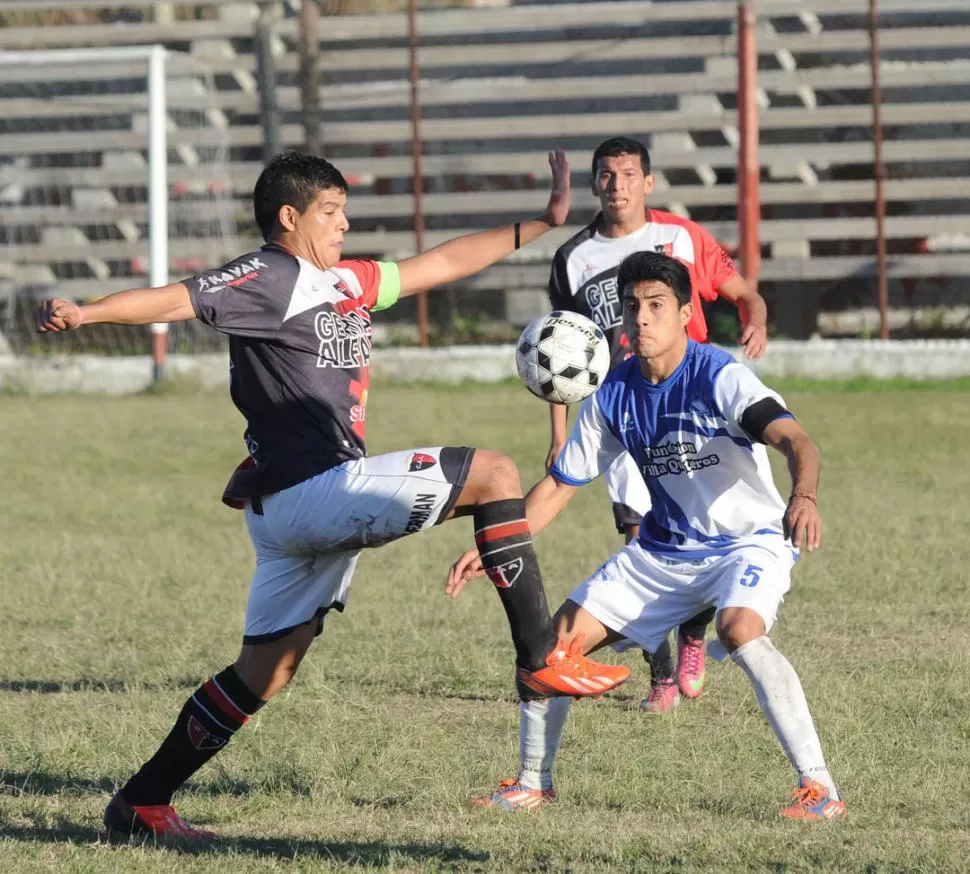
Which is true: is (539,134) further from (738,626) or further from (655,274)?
(738,626)

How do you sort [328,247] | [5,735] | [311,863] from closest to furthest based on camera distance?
[311,863] < [328,247] < [5,735]

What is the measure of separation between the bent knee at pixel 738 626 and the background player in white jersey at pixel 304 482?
39 cm

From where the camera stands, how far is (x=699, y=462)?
5.75 meters

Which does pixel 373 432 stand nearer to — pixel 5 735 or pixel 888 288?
pixel 888 288

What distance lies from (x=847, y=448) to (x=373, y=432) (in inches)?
168

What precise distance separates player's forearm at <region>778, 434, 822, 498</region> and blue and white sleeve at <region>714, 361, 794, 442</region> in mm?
115

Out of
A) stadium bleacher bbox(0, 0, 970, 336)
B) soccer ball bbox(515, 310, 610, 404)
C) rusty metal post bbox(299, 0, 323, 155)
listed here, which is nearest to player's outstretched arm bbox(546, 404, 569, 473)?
soccer ball bbox(515, 310, 610, 404)

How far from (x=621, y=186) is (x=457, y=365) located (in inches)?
492

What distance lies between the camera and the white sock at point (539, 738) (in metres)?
5.42

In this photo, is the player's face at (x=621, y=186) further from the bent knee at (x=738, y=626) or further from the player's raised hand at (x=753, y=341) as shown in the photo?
the bent knee at (x=738, y=626)

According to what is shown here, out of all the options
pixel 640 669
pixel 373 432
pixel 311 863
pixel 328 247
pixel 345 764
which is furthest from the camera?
pixel 373 432

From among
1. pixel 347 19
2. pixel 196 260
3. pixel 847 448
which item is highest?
pixel 347 19

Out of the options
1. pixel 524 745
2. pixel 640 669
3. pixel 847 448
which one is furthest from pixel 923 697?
pixel 847 448

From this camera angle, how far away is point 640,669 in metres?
7.54
